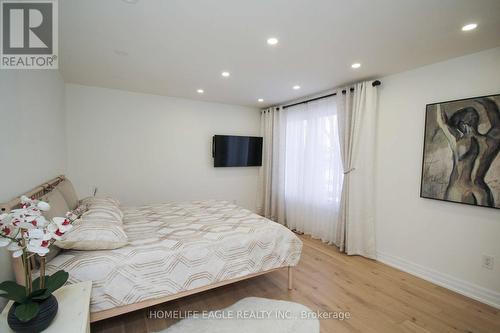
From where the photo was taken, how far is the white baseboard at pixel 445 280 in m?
2.30

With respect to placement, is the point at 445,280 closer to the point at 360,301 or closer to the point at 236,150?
the point at 360,301

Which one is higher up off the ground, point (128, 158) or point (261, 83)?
point (261, 83)

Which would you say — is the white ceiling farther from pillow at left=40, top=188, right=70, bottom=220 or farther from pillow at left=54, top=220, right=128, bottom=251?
pillow at left=54, top=220, right=128, bottom=251

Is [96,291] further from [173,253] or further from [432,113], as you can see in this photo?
[432,113]

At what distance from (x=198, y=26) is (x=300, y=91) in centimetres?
238

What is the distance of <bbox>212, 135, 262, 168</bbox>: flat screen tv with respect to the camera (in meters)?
4.76

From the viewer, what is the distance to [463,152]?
2.46 m

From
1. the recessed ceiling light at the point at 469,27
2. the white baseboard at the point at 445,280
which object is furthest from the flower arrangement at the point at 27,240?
the white baseboard at the point at 445,280

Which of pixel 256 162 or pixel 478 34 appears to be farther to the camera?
pixel 256 162

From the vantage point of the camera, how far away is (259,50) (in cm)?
239

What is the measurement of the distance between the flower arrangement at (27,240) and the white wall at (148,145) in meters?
3.01

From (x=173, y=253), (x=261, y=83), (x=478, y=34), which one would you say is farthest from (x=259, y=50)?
(x=173, y=253)

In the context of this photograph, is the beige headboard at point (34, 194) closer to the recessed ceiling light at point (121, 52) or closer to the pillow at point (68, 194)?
the pillow at point (68, 194)

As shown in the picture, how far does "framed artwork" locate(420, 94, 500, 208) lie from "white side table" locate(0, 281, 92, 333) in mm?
3436
